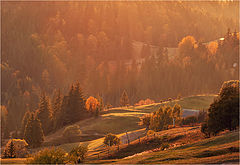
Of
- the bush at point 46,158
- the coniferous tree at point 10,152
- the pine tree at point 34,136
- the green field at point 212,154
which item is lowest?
the pine tree at point 34,136

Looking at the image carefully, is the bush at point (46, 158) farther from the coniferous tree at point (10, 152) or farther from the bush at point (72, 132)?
the bush at point (72, 132)

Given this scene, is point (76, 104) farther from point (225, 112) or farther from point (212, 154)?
point (212, 154)

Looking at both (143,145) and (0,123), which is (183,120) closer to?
(143,145)

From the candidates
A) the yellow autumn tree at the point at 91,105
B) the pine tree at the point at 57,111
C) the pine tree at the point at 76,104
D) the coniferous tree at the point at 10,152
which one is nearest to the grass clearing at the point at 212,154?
the coniferous tree at the point at 10,152

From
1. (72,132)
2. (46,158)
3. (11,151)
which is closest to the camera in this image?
(46,158)

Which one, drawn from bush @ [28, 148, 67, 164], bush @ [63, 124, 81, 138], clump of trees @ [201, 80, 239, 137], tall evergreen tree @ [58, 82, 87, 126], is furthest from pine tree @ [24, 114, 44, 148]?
clump of trees @ [201, 80, 239, 137]

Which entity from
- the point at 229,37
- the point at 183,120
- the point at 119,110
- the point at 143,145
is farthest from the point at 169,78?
the point at 143,145

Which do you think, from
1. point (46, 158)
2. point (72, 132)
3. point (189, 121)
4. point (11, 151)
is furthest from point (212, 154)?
point (72, 132)

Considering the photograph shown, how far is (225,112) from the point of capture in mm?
33625

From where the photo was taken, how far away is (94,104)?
115625 millimetres

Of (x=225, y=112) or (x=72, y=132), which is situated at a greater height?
(x=225, y=112)

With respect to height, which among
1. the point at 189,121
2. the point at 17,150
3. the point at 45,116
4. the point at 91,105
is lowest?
the point at 17,150

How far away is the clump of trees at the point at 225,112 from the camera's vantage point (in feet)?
107

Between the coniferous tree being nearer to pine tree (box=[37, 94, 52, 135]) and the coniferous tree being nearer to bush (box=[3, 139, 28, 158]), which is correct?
bush (box=[3, 139, 28, 158])
